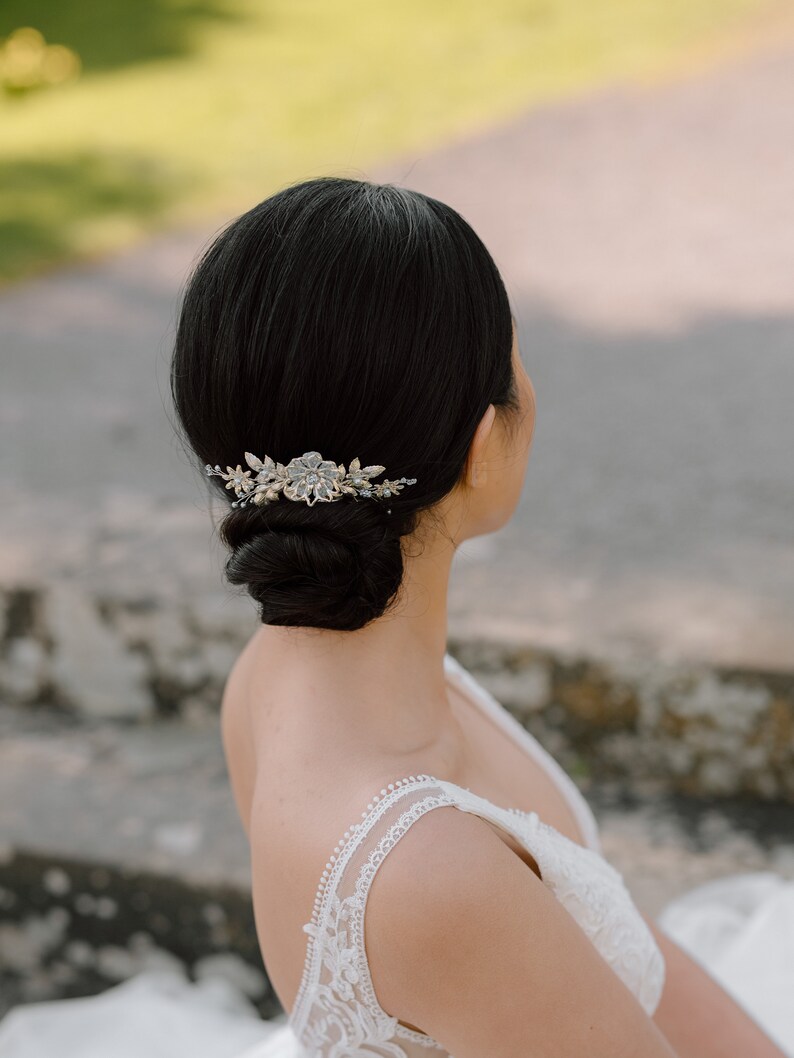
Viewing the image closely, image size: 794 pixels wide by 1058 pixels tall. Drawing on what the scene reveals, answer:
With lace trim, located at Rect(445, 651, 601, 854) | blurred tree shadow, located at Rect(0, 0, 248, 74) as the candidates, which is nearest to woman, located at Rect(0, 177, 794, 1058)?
lace trim, located at Rect(445, 651, 601, 854)

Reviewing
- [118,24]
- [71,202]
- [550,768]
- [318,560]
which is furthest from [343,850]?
[118,24]

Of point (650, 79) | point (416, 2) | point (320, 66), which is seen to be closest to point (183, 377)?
point (650, 79)

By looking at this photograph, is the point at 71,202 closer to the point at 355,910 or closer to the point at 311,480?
the point at 311,480

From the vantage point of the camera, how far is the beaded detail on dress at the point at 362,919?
113 centimetres

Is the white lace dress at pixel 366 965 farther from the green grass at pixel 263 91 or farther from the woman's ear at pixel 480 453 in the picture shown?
the green grass at pixel 263 91

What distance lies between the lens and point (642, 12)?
7.32m

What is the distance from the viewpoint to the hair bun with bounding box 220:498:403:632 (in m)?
1.13

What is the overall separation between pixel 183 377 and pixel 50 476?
8.22 feet

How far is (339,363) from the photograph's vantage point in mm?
1042

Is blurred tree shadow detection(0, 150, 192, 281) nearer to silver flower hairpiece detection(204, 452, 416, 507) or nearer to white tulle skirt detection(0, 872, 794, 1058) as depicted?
white tulle skirt detection(0, 872, 794, 1058)

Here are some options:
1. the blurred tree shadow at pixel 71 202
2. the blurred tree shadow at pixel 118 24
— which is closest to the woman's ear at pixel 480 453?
the blurred tree shadow at pixel 71 202

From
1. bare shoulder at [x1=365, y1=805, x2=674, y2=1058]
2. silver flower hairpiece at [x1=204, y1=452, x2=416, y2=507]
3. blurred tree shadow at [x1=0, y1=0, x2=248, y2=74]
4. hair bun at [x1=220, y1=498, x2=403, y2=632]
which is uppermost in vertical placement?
blurred tree shadow at [x1=0, y1=0, x2=248, y2=74]

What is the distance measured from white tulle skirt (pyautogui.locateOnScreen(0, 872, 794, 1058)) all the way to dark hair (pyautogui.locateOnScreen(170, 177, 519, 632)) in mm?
1106

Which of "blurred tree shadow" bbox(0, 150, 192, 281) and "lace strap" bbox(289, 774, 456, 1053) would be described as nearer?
"lace strap" bbox(289, 774, 456, 1053)
